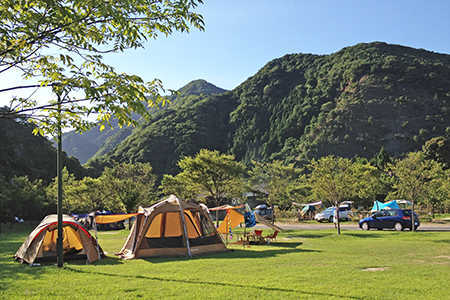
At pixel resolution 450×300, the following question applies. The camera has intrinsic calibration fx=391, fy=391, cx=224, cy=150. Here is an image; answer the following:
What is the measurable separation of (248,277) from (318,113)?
114 meters

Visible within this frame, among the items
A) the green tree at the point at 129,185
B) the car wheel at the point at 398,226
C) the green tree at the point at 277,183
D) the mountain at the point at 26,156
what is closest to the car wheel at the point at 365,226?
the car wheel at the point at 398,226

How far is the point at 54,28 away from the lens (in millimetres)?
5641

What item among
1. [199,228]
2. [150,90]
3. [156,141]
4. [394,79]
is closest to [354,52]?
[394,79]

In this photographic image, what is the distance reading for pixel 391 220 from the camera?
2644cm

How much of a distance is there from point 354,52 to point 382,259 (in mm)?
145244

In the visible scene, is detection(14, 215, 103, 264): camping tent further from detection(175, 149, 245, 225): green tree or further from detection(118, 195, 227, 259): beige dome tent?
detection(175, 149, 245, 225): green tree

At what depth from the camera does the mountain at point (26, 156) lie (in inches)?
2704

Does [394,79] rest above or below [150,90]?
above

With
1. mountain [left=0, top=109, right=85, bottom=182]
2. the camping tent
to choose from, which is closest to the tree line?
the camping tent

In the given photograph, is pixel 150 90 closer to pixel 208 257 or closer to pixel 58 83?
pixel 58 83

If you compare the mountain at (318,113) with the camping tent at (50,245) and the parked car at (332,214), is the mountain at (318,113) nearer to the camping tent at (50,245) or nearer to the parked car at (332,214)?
the parked car at (332,214)

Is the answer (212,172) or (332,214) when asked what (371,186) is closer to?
(332,214)

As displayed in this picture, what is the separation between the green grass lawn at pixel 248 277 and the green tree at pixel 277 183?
73.6 feet

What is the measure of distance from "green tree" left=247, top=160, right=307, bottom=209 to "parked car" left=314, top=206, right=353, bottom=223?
392 cm
